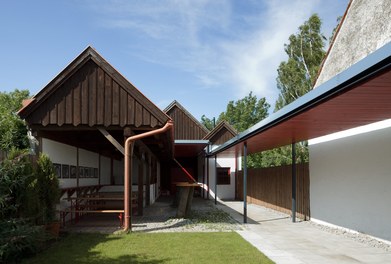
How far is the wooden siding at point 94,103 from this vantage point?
9961 mm

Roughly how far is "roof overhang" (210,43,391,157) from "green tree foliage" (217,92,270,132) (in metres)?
47.6

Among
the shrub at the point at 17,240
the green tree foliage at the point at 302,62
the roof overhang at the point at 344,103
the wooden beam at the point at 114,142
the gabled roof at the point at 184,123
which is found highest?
the green tree foliage at the point at 302,62

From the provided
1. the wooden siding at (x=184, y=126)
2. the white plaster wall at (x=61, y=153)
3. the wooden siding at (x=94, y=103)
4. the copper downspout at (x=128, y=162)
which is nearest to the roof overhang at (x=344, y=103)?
the copper downspout at (x=128, y=162)

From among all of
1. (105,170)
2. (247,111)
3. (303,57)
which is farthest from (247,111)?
(105,170)

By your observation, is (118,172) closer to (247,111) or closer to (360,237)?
(360,237)

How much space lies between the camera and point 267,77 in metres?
36.8

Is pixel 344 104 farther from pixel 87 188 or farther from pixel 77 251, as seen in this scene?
pixel 87 188

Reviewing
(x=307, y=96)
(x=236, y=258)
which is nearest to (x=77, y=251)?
(x=236, y=258)

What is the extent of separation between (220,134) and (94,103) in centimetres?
1553

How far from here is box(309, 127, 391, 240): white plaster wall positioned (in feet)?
27.1

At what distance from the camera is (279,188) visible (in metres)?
15.5

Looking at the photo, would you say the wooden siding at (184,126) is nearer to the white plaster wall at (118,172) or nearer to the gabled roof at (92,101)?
the white plaster wall at (118,172)

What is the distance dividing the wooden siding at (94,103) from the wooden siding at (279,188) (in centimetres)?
577

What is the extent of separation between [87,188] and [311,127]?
8530 millimetres
